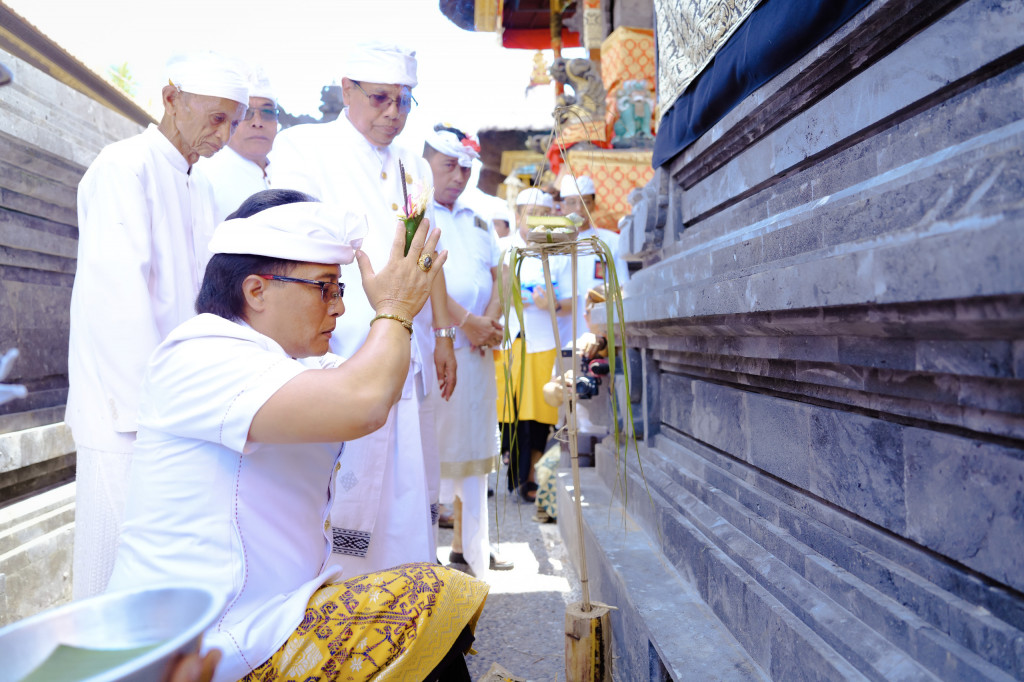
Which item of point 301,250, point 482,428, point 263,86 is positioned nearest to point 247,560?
point 301,250

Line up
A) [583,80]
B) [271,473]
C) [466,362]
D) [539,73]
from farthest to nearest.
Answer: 1. [539,73]
2. [583,80]
3. [466,362]
4. [271,473]

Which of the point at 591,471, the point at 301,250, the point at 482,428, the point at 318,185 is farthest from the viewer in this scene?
the point at 591,471

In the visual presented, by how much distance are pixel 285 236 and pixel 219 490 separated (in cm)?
56

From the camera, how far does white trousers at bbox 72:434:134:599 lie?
7.65 ft

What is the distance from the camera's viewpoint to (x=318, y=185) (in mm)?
2918

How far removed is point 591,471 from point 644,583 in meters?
2.05

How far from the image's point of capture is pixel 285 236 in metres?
1.76

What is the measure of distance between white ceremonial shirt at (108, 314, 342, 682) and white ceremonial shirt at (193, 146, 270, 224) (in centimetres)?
177

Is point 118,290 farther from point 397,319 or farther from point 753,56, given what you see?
point 753,56

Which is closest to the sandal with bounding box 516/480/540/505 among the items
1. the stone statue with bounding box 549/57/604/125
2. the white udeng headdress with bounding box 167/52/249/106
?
the white udeng headdress with bounding box 167/52/249/106

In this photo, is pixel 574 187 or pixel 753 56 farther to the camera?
pixel 574 187

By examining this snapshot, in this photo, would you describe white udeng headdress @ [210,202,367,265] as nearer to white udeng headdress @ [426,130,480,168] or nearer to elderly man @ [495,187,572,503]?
white udeng headdress @ [426,130,480,168]

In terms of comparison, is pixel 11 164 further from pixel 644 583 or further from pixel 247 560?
pixel 644 583

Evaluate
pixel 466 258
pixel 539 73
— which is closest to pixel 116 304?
pixel 466 258
